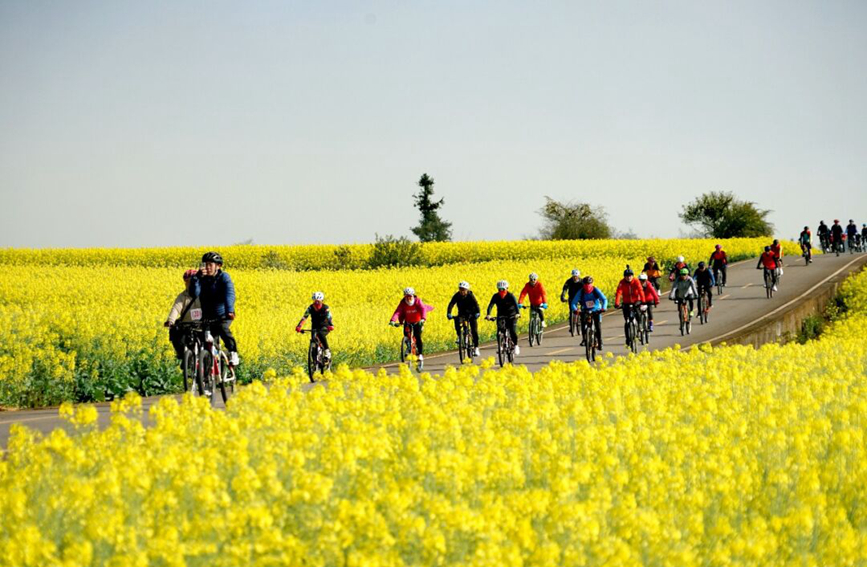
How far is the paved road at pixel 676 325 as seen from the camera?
17812mm

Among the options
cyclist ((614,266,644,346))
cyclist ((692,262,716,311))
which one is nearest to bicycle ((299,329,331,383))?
cyclist ((614,266,644,346))

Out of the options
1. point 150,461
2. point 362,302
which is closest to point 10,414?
point 150,461

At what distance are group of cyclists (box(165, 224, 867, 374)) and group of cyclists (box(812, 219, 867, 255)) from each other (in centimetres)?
1352

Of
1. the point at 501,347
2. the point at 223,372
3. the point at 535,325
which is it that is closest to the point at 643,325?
the point at 535,325

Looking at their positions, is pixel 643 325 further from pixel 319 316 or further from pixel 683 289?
pixel 319 316

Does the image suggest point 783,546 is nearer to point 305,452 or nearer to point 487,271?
point 305,452

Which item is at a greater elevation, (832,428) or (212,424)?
(212,424)

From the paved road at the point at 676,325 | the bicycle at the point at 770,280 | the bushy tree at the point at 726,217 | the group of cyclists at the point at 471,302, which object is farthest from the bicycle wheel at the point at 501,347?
the bushy tree at the point at 726,217

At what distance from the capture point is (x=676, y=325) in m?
35.5

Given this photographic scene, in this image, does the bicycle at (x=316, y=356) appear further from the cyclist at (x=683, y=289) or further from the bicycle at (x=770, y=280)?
the bicycle at (x=770, y=280)

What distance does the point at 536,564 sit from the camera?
6551 mm

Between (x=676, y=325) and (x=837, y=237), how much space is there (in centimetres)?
2713

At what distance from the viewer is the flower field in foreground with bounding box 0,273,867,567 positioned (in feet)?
20.4

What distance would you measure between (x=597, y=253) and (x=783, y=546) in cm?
6105
